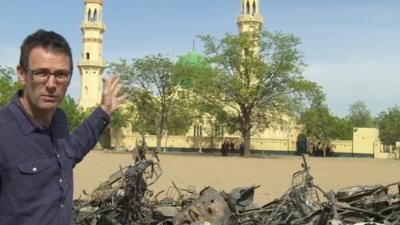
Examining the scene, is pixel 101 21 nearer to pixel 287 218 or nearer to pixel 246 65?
pixel 246 65

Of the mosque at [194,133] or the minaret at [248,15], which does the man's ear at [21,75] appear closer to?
the mosque at [194,133]

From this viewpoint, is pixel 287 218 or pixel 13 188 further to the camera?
pixel 287 218

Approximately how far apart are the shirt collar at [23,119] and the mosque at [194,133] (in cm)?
5287

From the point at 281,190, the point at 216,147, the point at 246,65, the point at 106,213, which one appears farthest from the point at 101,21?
the point at 106,213

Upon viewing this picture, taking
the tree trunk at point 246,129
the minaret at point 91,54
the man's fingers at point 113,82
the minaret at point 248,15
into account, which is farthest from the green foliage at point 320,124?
the man's fingers at point 113,82

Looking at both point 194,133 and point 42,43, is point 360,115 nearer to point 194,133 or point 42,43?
point 194,133

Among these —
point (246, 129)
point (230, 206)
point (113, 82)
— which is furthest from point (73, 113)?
point (113, 82)

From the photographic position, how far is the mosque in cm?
6197

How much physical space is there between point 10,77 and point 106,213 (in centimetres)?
4870

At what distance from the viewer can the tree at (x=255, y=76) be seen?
4066 centimetres

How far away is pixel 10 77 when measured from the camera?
5131 cm

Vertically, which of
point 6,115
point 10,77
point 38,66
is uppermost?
point 10,77

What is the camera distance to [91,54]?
2916 inches

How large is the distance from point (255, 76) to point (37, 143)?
39.6m
